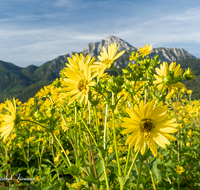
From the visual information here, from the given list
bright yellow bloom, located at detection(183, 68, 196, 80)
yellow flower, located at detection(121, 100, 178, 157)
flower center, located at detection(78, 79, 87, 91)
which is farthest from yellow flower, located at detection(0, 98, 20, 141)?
bright yellow bloom, located at detection(183, 68, 196, 80)

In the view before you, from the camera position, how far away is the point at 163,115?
131cm

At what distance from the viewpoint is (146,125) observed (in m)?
1.35

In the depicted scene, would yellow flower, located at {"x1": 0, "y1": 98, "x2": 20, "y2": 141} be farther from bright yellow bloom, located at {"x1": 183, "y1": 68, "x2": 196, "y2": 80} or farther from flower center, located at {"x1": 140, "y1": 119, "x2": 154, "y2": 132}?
bright yellow bloom, located at {"x1": 183, "y1": 68, "x2": 196, "y2": 80}

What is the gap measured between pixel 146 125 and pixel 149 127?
1.3 inches

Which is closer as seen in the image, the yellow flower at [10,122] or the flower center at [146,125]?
the flower center at [146,125]

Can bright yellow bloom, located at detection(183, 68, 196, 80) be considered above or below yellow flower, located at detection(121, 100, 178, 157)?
above

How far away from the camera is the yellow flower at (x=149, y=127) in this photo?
1286 mm

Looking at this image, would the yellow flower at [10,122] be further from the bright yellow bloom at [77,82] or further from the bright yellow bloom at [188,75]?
the bright yellow bloom at [188,75]

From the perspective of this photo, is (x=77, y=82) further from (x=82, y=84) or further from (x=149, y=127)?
(x=149, y=127)

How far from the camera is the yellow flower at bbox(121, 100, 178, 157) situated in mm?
1286

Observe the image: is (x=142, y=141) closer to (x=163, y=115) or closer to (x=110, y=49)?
(x=163, y=115)

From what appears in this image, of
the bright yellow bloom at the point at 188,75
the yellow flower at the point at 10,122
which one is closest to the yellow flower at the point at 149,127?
the bright yellow bloom at the point at 188,75

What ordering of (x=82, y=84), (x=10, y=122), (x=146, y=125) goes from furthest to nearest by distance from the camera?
(x=10, y=122)
(x=82, y=84)
(x=146, y=125)

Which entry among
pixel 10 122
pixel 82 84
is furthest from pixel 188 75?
pixel 10 122
